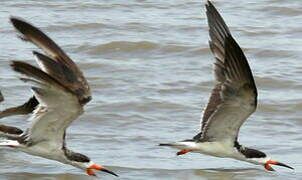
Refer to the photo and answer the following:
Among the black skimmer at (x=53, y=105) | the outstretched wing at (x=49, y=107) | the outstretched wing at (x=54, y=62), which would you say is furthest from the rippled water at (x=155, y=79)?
the outstretched wing at (x=54, y=62)

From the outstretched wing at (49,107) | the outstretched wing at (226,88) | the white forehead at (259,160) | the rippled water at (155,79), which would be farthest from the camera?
the rippled water at (155,79)

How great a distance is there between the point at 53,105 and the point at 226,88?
5.00 ft

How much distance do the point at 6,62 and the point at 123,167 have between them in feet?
13.0

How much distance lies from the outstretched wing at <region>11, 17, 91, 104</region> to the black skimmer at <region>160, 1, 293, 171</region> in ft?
3.29

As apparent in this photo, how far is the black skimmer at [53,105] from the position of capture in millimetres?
8578

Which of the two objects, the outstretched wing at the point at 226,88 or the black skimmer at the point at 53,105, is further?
the outstretched wing at the point at 226,88

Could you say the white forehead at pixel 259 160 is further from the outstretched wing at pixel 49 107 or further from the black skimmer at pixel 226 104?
the outstretched wing at pixel 49 107

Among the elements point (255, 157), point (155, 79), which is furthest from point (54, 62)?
point (155, 79)

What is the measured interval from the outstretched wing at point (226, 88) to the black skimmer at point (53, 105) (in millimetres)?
1035

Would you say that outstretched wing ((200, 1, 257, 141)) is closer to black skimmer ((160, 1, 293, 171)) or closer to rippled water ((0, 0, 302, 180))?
black skimmer ((160, 1, 293, 171))

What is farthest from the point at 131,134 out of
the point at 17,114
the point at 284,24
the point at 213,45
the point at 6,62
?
the point at 284,24

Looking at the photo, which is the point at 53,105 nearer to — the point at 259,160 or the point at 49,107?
the point at 49,107

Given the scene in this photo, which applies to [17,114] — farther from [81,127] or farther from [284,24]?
[284,24]

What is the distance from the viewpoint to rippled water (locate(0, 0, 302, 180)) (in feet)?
33.6
